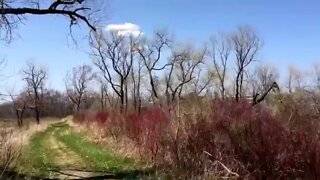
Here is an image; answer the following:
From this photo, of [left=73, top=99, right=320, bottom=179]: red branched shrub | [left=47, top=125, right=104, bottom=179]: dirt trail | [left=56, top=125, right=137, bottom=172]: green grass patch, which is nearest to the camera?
[left=73, top=99, right=320, bottom=179]: red branched shrub

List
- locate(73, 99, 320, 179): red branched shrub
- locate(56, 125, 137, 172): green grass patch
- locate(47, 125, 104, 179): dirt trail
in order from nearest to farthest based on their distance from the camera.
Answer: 1. locate(73, 99, 320, 179): red branched shrub
2. locate(47, 125, 104, 179): dirt trail
3. locate(56, 125, 137, 172): green grass patch

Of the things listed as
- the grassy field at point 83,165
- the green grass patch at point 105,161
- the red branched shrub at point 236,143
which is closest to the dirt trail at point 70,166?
the grassy field at point 83,165

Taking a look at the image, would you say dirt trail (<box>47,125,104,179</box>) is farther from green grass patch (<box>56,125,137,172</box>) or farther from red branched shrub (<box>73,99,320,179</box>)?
red branched shrub (<box>73,99,320,179</box>)

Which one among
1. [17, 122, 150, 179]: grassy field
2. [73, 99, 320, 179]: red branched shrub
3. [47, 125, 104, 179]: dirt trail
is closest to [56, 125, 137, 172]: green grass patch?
[17, 122, 150, 179]: grassy field

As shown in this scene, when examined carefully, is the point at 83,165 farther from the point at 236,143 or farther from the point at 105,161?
the point at 236,143

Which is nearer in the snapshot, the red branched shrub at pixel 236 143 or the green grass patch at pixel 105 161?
the red branched shrub at pixel 236 143

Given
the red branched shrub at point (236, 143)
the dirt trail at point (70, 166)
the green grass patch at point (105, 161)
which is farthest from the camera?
the green grass patch at point (105, 161)

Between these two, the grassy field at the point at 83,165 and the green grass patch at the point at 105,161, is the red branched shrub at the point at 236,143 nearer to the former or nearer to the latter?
the grassy field at the point at 83,165

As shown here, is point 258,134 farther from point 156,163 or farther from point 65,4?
point 65,4

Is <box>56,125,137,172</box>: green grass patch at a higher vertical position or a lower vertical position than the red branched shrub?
lower

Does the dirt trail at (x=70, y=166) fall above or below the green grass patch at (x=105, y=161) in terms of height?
below

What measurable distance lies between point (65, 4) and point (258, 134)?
9941mm

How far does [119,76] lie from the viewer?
6912 centimetres

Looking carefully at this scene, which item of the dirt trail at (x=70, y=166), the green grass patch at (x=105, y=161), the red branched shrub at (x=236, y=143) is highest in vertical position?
the red branched shrub at (x=236, y=143)
